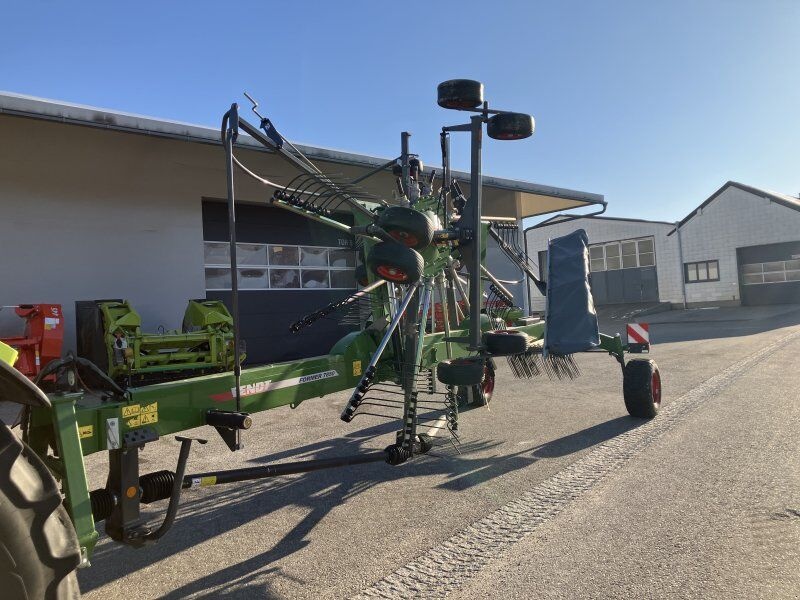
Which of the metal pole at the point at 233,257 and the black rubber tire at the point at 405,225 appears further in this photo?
the black rubber tire at the point at 405,225

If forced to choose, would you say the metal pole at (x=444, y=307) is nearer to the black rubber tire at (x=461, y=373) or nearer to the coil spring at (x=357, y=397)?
the black rubber tire at (x=461, y=373)

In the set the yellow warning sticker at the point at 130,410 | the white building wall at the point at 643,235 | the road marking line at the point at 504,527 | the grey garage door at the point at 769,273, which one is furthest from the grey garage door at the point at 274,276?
the grey garage door at the point at 769,273

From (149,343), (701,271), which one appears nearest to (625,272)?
(701,271)

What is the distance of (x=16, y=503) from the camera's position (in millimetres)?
1516

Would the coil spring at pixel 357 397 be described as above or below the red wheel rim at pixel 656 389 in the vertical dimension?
above

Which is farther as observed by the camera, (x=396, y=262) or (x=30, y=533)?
(x=396, y=262)

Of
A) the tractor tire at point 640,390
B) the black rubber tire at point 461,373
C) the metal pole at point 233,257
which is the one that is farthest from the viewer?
the tractor tire at point 640,390

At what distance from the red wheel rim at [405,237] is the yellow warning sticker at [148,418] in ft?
4.88

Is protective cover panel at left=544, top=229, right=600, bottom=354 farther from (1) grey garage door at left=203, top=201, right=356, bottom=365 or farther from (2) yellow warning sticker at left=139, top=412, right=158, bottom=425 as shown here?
(1) grey garage door at left=203, top=201, right=356, bottom=365

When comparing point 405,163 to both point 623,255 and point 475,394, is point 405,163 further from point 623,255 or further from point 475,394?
point 623,255

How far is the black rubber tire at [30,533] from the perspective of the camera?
1486 mm

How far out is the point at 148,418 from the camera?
2402mm

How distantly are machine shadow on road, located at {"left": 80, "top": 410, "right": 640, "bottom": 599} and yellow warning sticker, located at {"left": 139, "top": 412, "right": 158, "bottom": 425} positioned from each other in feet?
2.91

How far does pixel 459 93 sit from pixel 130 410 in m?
2.42
